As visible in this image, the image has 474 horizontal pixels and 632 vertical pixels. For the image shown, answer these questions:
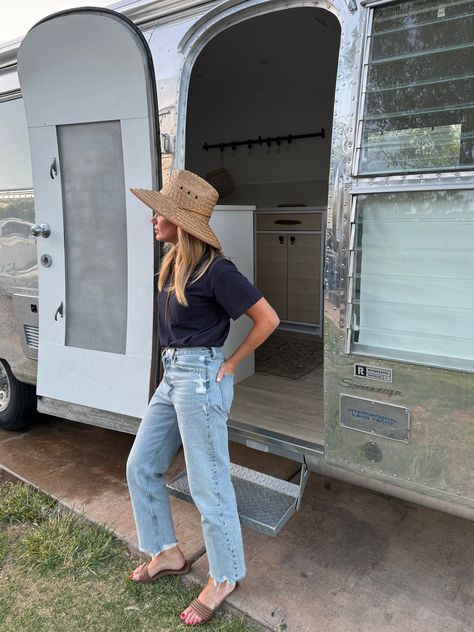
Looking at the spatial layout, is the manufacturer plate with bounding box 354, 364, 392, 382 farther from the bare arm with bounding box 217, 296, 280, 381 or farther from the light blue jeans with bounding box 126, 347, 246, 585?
the light blue jeans with bounding box 126, 347, 246, 585

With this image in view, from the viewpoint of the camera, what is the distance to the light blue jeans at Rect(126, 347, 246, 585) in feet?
6.57

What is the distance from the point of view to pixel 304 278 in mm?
5074

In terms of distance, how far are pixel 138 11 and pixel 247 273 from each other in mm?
1662

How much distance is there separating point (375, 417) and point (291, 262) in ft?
10.6

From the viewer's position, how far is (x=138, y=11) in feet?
8.63

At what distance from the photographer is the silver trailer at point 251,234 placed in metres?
1.90

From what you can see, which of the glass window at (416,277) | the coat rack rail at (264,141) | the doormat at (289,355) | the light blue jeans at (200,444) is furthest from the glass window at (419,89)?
the coat rack rail at (264,141)

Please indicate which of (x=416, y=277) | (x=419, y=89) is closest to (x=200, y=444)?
(x=416, y=277)

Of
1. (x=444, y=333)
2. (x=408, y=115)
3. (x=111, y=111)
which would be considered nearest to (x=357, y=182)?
(x=408, y=115)

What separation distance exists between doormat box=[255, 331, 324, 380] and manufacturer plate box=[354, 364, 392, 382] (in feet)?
5.38

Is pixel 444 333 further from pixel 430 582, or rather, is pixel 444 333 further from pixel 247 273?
pixel 247 273

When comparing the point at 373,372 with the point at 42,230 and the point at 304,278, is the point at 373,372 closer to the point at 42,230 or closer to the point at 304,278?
the point at 42,230

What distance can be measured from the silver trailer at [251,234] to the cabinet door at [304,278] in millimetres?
988

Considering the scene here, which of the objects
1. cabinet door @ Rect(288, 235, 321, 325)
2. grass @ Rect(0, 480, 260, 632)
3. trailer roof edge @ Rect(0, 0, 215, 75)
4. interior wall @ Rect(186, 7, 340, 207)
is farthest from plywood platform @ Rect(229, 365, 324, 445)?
interior wall @ Rect(186, 7, 340, 207)
